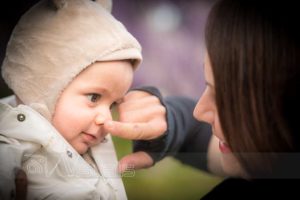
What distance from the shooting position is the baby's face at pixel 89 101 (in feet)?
3.85

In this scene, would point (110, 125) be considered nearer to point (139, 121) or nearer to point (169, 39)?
point (139, 121)

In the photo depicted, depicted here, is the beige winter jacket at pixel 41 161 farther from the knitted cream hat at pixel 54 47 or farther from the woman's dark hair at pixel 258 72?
the woman's dark hair at pixel 258 72

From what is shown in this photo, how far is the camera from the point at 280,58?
1085 mm

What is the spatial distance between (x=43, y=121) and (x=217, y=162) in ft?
1.80

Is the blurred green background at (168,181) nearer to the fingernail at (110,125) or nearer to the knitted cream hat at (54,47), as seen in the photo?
the fingernail at (110,125)

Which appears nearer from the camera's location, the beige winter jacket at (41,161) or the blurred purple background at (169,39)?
the beige winter jacket at (41,161)

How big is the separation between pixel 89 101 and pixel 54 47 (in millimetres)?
173

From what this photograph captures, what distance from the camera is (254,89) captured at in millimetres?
1113

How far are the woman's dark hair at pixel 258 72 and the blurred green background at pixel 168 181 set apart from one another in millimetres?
230

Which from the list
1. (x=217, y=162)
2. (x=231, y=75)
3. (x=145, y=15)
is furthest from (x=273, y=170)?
(x=145, y=15)

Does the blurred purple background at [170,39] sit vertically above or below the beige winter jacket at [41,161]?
above

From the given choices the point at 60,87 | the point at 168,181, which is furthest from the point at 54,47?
the point at 168,181

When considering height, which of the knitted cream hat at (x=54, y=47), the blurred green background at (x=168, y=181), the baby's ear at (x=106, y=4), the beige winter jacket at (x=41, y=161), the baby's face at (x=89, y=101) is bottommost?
the blurred green background at (x=168, y=181)

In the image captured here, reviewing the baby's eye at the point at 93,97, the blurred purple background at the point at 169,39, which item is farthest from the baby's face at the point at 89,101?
the blurred purple background at the point at 169,39
